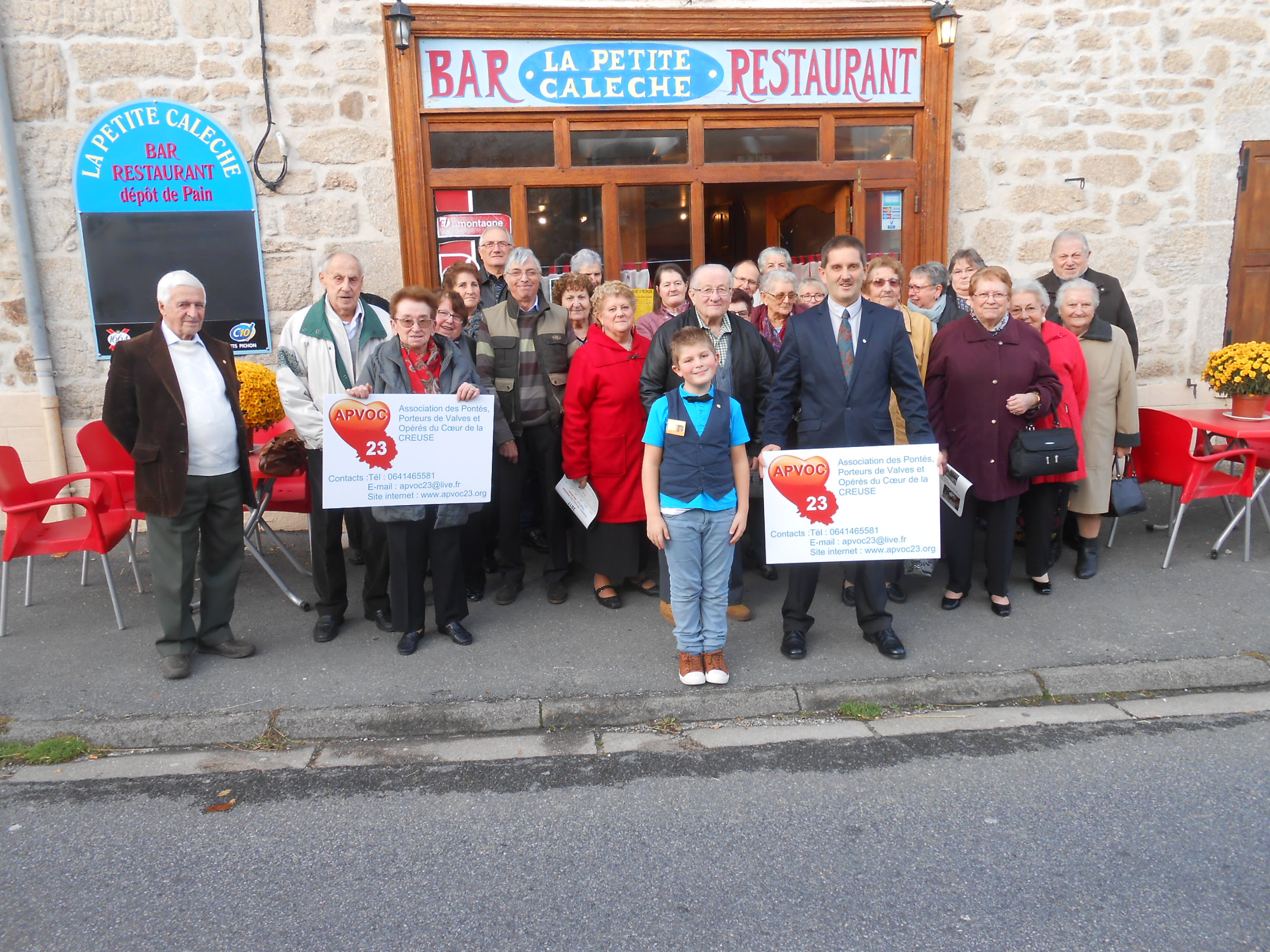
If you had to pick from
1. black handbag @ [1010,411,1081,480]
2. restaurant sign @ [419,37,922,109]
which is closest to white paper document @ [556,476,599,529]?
black handbag @ [1010,411,1081,480]

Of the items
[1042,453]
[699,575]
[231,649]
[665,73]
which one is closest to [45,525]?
[231,649]

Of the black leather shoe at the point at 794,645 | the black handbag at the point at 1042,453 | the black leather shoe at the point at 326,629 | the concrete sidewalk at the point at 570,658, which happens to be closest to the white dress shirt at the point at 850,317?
the black handbag at the point at 1042,453

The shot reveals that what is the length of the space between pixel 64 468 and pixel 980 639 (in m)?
6.40

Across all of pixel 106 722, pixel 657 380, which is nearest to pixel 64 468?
pixel 106 722

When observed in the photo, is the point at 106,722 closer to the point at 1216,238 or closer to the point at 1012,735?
the point at 1012,735

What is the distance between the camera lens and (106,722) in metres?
3.95

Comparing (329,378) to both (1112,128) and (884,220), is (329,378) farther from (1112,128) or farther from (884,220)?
(1112,128)

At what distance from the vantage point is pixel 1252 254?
766 centimetres

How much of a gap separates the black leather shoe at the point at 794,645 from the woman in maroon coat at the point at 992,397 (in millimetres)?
1240

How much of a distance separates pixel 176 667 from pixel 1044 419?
481 cm

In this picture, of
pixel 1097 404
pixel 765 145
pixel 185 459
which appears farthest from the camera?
pixel 765 145

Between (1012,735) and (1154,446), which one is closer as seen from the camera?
(1012,735)

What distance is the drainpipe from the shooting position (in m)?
6.13

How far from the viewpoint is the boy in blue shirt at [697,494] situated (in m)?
4.04
